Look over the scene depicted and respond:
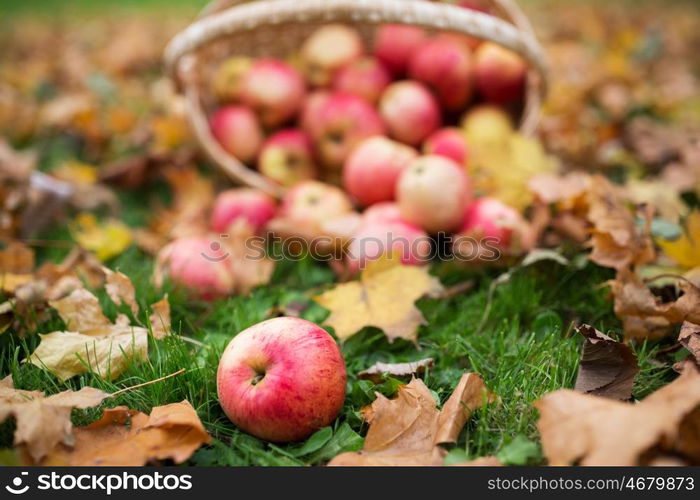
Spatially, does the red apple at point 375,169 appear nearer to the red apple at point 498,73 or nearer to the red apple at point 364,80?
the red apple at point 364,80

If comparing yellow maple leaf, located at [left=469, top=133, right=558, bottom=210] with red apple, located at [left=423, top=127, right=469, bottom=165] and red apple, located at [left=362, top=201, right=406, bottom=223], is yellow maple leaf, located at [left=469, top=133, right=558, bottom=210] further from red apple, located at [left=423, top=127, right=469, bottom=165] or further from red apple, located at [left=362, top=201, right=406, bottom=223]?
red apple, located at [left=362, top=201, right=406, bottom=223]

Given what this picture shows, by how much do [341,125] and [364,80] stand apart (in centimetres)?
28

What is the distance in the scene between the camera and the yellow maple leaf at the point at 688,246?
1.54m

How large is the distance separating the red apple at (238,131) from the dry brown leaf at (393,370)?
145 cm

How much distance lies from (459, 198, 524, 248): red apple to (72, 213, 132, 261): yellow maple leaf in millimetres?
1168

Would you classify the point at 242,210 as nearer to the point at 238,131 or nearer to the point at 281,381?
the point at 238,131

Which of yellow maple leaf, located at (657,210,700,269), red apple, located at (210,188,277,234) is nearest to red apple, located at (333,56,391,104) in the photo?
red apple, located at (210,188,277,234)

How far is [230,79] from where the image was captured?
2602 mm

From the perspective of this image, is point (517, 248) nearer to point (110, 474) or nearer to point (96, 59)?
point (110, 474)

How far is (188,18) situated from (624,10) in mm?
3966

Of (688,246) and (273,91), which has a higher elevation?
(273,91)

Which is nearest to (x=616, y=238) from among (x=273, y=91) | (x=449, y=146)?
(x=449, y=146)

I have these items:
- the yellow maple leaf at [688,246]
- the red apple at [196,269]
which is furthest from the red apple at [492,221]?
the red apple at [196,269]

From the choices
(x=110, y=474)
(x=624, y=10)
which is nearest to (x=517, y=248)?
(x=110, y=474)
